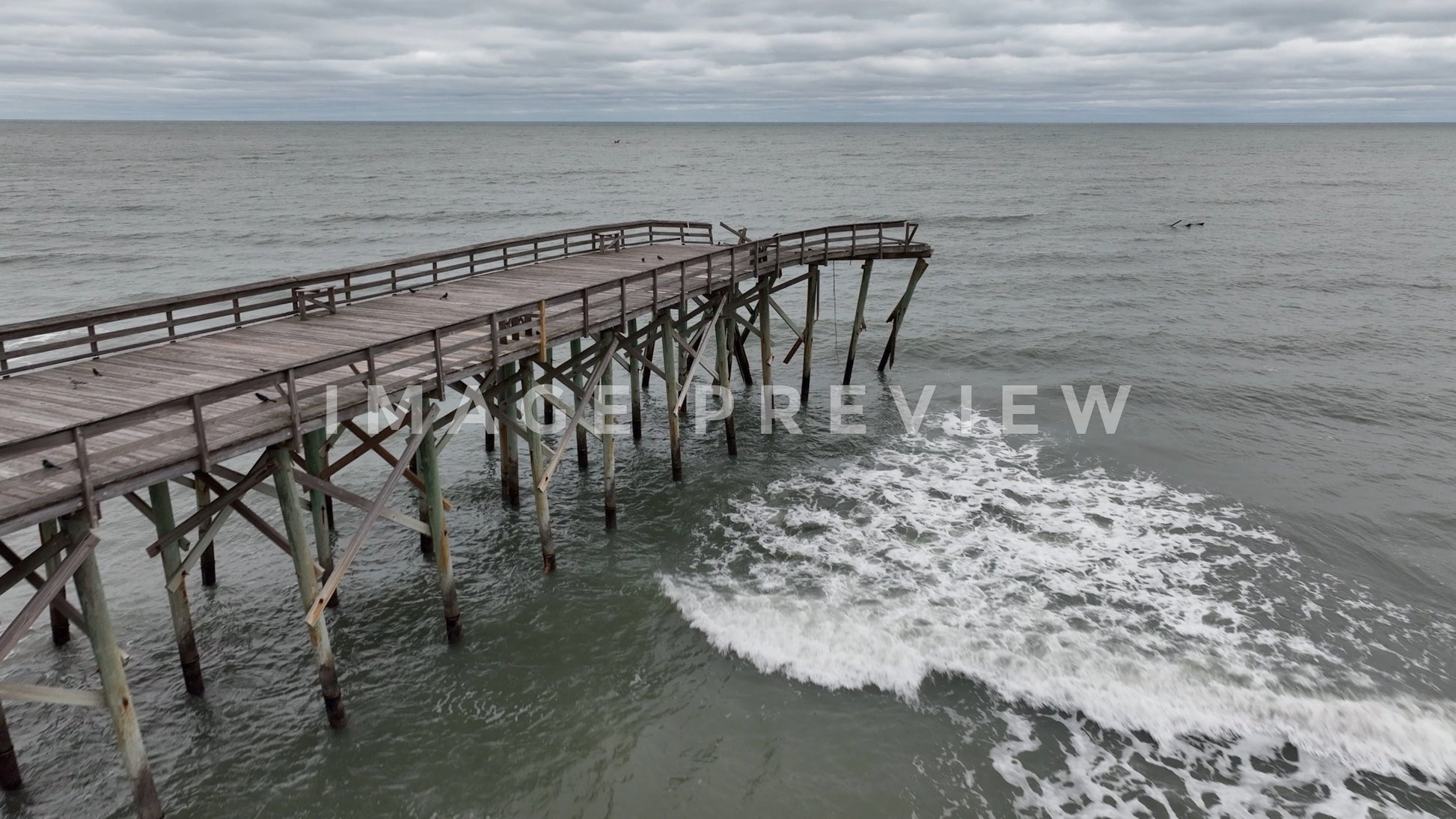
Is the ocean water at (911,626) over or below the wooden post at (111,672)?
below

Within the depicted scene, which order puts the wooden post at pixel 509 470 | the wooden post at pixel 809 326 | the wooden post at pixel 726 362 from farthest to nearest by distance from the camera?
1. the wooden post at pixel 809 326
2. the wooden post at pixel 726 362
3. the wooden post at pixel 509 470

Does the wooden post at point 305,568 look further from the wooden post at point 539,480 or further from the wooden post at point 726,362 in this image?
the wooden post at point 726,362

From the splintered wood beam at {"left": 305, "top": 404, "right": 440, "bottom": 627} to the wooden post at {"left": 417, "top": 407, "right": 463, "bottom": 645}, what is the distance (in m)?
0.32

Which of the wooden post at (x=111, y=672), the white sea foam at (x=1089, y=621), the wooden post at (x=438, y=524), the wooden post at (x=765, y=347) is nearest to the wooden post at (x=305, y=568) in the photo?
the wooden post at (x=438, y=524)

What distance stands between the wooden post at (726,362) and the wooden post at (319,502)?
8.49 meters

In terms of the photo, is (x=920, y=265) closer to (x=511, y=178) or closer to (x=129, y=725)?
(x=129, y=725)

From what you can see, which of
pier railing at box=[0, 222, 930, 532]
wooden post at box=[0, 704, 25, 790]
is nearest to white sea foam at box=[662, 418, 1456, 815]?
pier railing at box=[0, 222, 930, 532]

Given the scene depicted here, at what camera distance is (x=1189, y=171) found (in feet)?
342

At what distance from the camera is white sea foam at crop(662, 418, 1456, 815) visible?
34.3 ft

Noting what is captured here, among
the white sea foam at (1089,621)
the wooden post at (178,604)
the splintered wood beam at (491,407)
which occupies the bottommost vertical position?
the white sea foam at (1089,621)

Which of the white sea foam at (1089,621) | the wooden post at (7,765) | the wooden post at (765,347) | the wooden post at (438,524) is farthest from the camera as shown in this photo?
the wooden post at (765,347)

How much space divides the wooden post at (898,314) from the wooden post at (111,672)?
18.4 m

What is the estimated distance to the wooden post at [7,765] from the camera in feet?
30.0

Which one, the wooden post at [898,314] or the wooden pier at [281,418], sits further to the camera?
the wooden post at [898,314]
